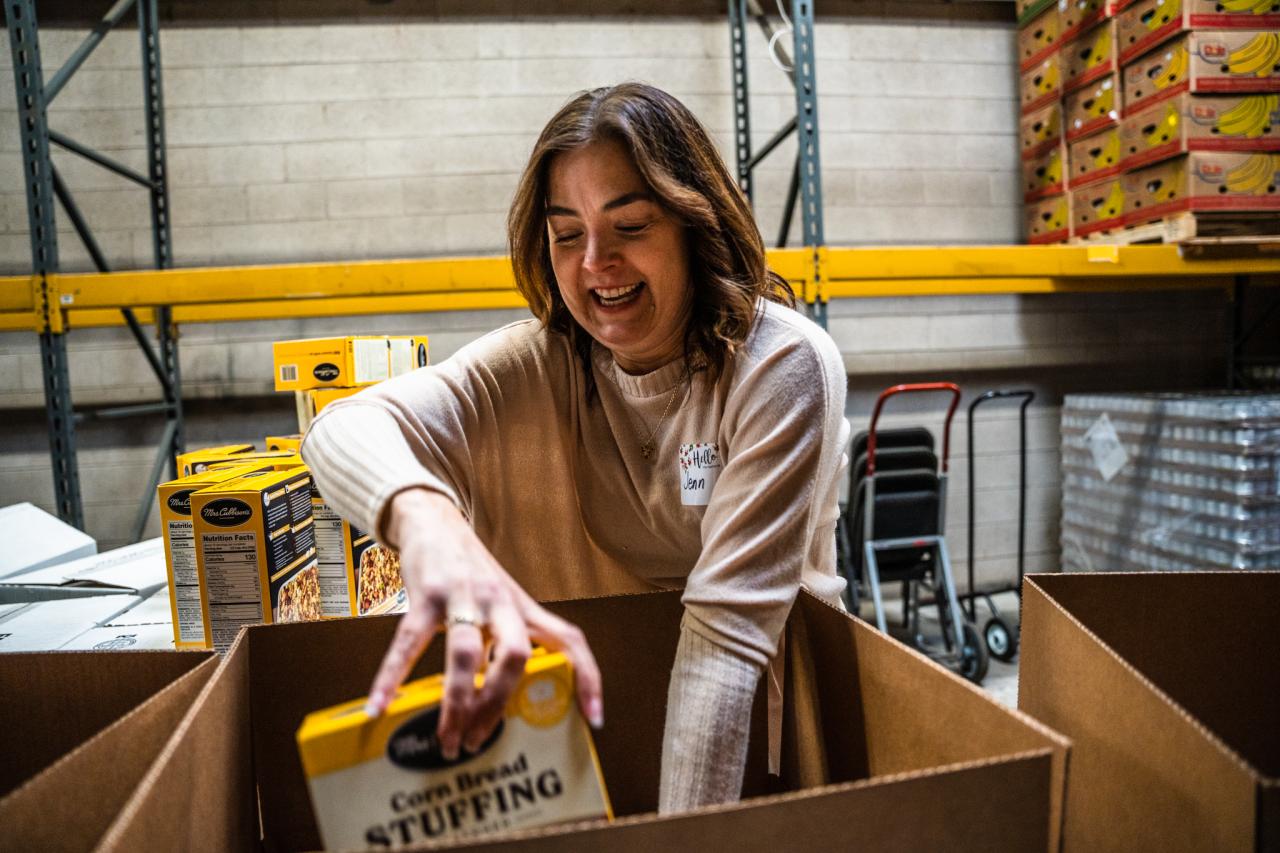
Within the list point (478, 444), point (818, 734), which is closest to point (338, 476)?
point (478, 444)

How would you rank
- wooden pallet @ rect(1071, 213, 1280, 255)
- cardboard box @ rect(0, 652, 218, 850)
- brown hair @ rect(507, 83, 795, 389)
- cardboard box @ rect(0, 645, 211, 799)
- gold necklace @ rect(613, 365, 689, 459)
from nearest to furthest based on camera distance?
cardboard box @ rect(0, 652, 218, 850) → cardboard box @ rect(0, 645, 211, 799) → brown hair @ rect(507, 83, 795, 389) → gold necklace @ rect(613, 365, 689, 459) → wooden pallet @ rect(1071, 213, 1280, 255)

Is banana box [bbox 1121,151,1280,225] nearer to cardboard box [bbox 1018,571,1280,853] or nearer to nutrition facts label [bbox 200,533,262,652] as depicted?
cardboard box [bbox 1018,571,1280,853]

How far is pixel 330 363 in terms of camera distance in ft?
→ 6.44

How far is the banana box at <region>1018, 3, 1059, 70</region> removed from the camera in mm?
3607

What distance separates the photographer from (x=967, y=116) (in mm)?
4039

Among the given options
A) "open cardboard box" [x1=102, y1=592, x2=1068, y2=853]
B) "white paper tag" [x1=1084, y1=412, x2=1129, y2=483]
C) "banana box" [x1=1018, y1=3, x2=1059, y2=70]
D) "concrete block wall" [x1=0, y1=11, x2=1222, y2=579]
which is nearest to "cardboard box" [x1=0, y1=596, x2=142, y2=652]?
"open cardboard box" [x1=102, y1=592, x2=1068, y2=853]

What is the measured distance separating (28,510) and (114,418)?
172 centimetres

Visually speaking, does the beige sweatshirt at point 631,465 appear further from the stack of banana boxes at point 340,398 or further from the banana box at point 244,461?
the banana box at point 244,461

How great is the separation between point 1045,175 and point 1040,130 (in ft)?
0.73

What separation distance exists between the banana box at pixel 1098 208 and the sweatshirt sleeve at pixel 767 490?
10.5ft

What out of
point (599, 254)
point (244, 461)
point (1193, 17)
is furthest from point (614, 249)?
point (1193, 17)

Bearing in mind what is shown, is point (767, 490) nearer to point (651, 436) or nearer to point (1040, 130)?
point (651, 436)

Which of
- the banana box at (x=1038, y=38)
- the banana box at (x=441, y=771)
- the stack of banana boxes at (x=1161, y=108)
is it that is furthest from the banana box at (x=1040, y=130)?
the banana box at (x=441, y=771)

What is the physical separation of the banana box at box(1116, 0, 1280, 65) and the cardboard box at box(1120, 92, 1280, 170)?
257 mm
